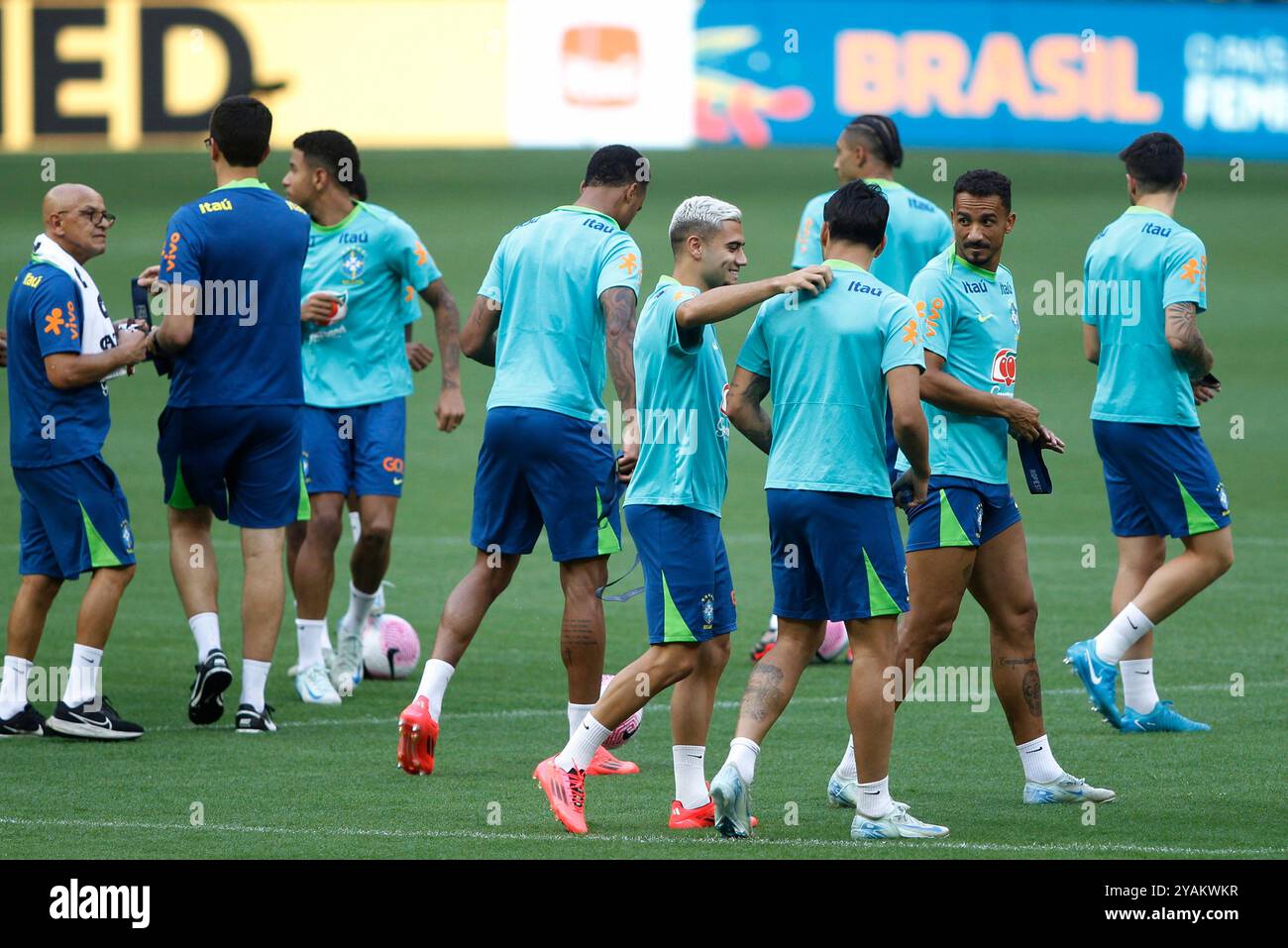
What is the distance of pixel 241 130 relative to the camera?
28.8ft

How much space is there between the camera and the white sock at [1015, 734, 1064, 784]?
7.32 metres

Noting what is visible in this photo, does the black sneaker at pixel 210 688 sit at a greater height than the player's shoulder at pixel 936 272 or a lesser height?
lesser

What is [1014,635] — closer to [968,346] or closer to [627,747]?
[968,346]

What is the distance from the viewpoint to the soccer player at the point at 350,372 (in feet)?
32.7

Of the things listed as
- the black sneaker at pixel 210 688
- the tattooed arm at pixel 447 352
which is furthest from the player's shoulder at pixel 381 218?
the black sneaker at pixel 210 688

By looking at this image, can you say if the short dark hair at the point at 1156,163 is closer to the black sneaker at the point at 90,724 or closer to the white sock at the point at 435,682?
the white sock at the point at 435,682

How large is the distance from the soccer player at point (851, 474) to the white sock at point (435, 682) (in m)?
1.64

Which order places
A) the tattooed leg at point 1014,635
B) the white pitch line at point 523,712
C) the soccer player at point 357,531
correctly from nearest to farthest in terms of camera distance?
the tattooed leg at point 1014,635, the white pitch line at point 523,712, the soccer player at point 357,531

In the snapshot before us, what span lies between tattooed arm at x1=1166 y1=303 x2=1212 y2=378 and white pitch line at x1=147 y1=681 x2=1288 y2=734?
1.86 metres

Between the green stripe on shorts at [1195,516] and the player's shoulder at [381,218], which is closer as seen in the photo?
the green stripe on shorts at [1195,516]

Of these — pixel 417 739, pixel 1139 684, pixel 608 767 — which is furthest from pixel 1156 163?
pixel 417 739

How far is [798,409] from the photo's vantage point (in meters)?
6.73
